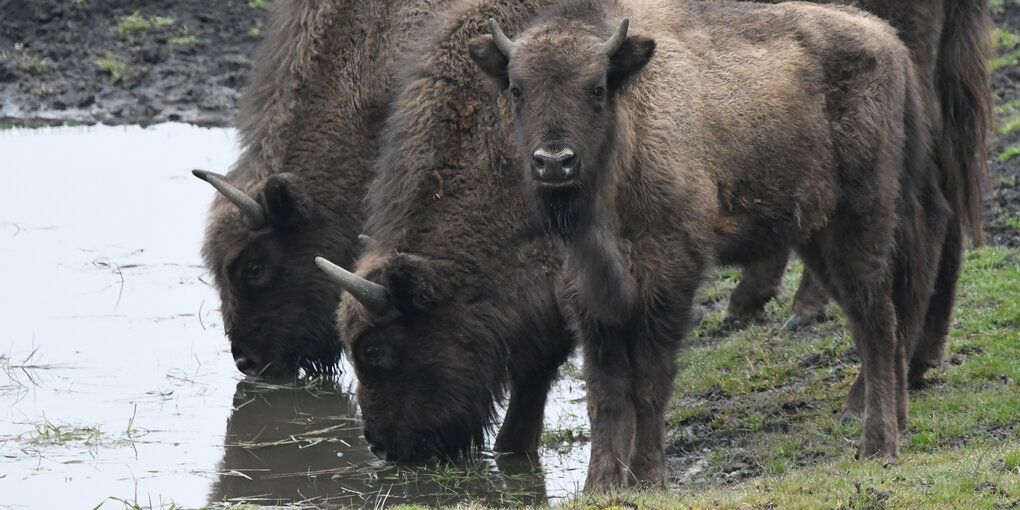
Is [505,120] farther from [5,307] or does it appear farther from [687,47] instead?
[5,307]

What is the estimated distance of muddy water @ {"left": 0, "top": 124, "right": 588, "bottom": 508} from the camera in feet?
26.5

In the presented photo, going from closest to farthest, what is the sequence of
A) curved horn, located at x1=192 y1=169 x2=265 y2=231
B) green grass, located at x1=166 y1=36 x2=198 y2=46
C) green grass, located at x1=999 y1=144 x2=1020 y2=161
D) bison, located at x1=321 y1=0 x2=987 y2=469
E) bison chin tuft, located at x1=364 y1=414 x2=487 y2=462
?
1. bison, located at x1=321 y1=0 x2=987 y2=469
2. bison chin tuft, located at x1=364 y1=414 x2=487 y2=462
3. curved horn, located at x1=192 y1=169 x2=265 y2=231
4. green grass, located at x1=999 y1=144 x2=1020 y2=161
5. green grass, located at x1=166 y1=36 x2=198 y2=46

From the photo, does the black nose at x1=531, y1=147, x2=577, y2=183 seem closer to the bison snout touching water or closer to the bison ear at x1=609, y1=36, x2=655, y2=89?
the bison snout touching water

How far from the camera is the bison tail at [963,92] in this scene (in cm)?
948

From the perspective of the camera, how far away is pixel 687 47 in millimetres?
7863

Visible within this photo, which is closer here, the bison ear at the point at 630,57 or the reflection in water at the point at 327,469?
the bison ear at the point at 630,57

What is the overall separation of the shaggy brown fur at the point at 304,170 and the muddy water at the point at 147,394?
0.45 metres

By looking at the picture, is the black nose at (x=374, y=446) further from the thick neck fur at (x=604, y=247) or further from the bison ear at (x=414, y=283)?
the thick neck fur at (x=604, y=247)

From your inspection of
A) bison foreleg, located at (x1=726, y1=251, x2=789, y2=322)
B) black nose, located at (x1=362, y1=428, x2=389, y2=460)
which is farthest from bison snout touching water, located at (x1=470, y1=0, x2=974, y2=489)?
bison foreleg, located at (x1=726, y1=251, x2=789, y2=322)

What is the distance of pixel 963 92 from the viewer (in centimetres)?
954

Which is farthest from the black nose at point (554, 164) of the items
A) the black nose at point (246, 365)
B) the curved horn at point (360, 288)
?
the black nose at point (246, 365)

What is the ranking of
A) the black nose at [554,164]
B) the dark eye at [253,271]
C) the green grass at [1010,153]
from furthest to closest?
the green grass at [1010,153]
the dark eye at [253,271]
the black nose at [554,164]

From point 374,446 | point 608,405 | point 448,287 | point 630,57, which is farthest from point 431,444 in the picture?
point 630,57

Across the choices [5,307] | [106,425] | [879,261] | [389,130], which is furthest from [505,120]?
[5,307]
